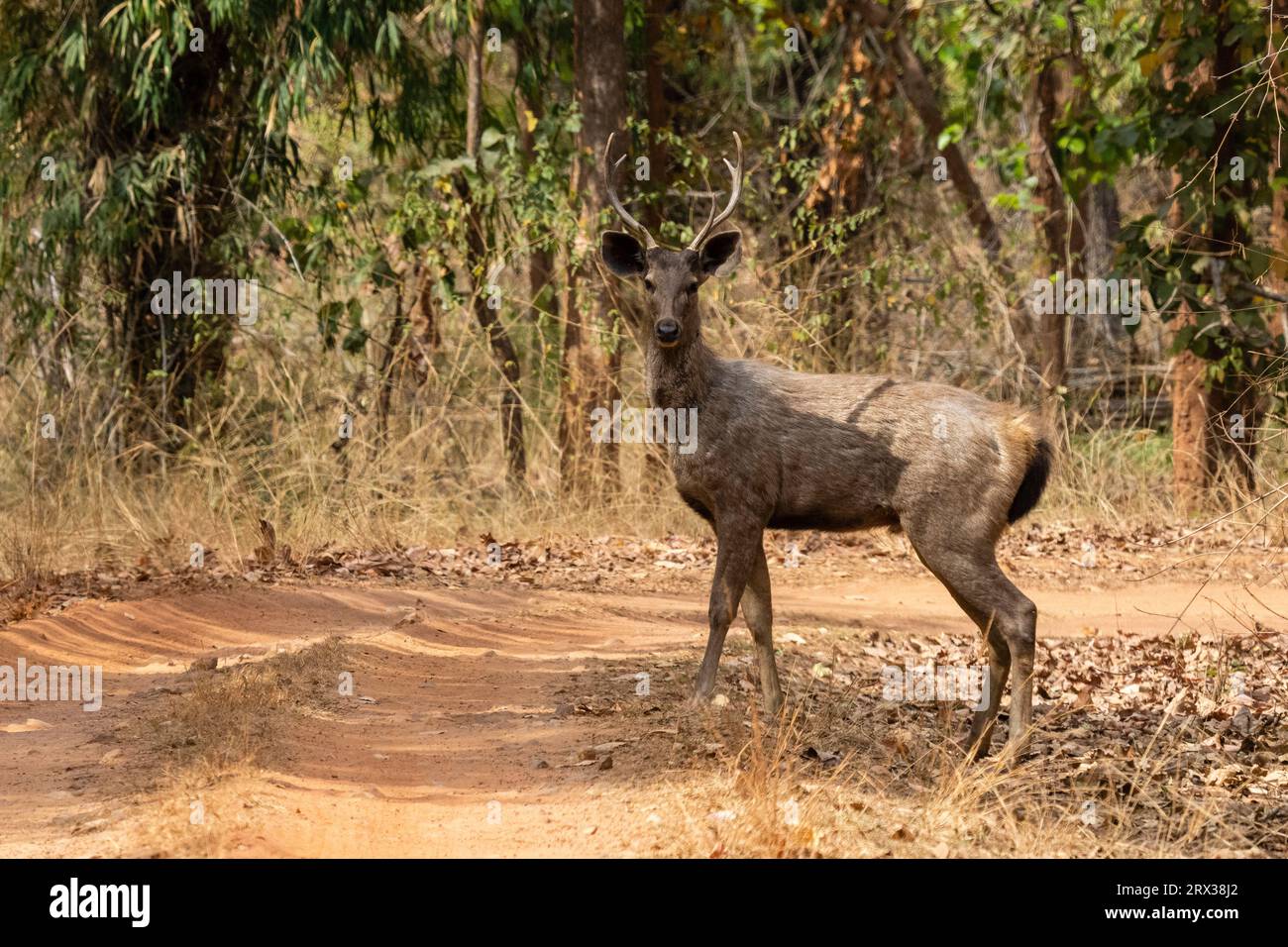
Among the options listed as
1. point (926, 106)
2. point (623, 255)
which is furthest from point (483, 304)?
point (623, 255)

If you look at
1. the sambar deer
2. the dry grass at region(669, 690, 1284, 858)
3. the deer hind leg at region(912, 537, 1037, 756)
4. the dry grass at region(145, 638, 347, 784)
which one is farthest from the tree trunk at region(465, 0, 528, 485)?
the dry grass at region(669, 690, 1284, 858)

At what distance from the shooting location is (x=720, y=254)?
8078 millimetres

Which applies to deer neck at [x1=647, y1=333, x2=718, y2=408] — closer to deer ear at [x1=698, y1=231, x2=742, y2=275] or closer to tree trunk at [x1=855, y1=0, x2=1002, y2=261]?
deer ear at [x1=698, y1=231, x2=742, y2=275]

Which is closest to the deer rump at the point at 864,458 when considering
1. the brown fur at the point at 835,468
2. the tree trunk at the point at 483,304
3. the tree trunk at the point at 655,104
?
the brown fur at the point at 835,468

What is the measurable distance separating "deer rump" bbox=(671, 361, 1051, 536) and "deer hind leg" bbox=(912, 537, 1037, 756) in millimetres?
172

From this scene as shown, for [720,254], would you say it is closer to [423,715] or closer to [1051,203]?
[423,715]

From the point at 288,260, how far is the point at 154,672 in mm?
7379

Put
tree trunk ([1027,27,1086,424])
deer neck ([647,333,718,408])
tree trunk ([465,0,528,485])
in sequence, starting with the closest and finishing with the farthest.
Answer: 1. deer neck ([647,333,718,408])
2. tree trunk ([465,0,528,485])
3. tree trunk ([1027,27,1086,424])

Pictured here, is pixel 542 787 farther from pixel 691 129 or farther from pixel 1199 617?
pixel 691 129

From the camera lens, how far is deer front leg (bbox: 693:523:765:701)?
7559mm

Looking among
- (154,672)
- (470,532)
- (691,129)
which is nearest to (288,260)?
(470,532)

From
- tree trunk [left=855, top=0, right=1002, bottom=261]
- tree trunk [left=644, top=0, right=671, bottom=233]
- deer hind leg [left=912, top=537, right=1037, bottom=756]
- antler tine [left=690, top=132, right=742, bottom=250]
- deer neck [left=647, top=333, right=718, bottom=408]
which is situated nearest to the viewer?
deer hind leg [left=912, top=537, right=1037, bottom=756]

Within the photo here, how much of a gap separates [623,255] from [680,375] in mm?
737

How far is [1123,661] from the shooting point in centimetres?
958
